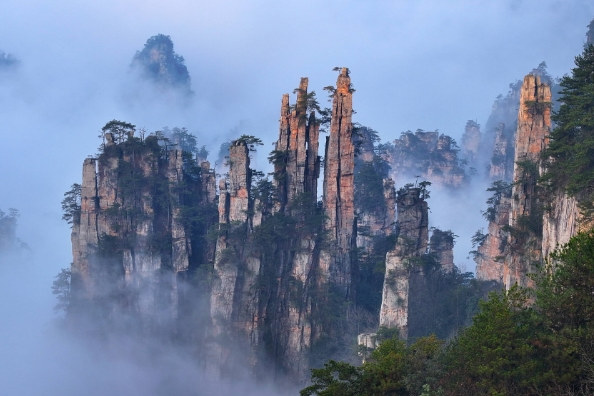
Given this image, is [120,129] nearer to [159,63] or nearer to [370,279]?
[370,279]

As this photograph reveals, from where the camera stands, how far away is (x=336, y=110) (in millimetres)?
57250

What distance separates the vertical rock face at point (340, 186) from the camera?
57.2m

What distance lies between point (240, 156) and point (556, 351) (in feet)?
119

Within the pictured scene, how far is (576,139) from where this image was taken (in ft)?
130

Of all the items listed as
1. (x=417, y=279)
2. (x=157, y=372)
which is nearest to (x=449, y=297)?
(x=417, y=279)

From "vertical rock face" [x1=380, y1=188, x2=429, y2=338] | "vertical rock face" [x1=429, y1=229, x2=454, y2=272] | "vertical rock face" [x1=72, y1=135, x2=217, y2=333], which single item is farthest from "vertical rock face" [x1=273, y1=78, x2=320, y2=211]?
"vertical rock face" [x1=429, y1=229, x2=454, y2=272]

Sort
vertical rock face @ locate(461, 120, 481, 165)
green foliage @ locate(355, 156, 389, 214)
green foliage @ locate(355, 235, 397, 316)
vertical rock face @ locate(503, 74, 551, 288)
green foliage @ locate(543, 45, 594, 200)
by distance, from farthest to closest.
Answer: vertical rock face @ locate(461, 120, 481, 165) → green foliage @ locate(355, 156, 389, 214) → green foliage @ locate(355, 235, 397, 316) → vertical rock face @ locate(503, 74, 551, 288) → green foliage @ locate(543, 45, 594, 200)

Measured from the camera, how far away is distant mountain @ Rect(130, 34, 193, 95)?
11131 cm

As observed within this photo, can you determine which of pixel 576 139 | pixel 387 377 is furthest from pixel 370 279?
pixel 387 377

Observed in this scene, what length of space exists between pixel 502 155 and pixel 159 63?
4842 cm

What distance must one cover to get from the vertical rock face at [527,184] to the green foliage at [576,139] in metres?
3.09

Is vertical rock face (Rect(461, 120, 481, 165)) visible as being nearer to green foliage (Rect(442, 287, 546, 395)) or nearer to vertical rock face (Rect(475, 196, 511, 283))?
vertical rock face (Rect(475, 196, 511, 283))

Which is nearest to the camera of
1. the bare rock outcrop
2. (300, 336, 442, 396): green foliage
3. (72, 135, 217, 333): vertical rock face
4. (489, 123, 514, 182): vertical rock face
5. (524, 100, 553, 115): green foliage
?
(300, 336, 442, 396): green foliage

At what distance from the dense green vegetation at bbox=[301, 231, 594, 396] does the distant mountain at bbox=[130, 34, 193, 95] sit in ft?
288
